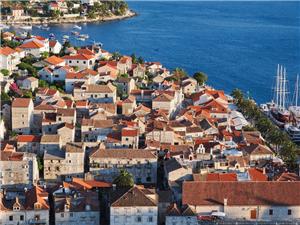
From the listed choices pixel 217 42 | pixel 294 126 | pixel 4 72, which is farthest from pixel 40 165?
pixel 217 42

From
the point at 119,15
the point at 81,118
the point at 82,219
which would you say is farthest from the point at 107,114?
the point at 119,15

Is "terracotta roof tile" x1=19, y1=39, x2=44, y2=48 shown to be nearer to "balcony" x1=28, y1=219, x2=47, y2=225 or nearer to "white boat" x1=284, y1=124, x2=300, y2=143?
"white boat" x1=284, y1=124, x2=300, y2=143

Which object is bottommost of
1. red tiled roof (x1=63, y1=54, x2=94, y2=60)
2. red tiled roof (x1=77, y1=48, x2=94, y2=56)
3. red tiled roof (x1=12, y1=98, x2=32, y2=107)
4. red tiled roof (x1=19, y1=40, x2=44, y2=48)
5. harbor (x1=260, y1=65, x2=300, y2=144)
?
harbor (x1=260, y1=65, x2=300, y2=144)

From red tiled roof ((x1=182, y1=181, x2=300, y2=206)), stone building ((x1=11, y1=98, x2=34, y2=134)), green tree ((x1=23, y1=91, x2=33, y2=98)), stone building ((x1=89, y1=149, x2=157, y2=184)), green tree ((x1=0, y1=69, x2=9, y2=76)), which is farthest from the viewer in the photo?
green tree ((x1=0, y1=69, x2=9, y2=76))

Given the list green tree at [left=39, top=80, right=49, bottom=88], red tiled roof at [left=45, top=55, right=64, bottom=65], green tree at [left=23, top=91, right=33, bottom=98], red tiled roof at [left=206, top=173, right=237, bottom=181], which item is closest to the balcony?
red tiled roof at [left=206, top=173, right=237, bottom=181]

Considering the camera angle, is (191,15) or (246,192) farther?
(191,15)

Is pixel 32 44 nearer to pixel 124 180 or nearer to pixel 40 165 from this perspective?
pixel 40 165

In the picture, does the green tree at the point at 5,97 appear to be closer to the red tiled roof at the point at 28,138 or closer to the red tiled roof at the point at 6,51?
the red tiled roof at the point at 28,138

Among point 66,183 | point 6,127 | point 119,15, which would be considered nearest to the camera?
point 66,183

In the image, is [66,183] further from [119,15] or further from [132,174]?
[119,15]
